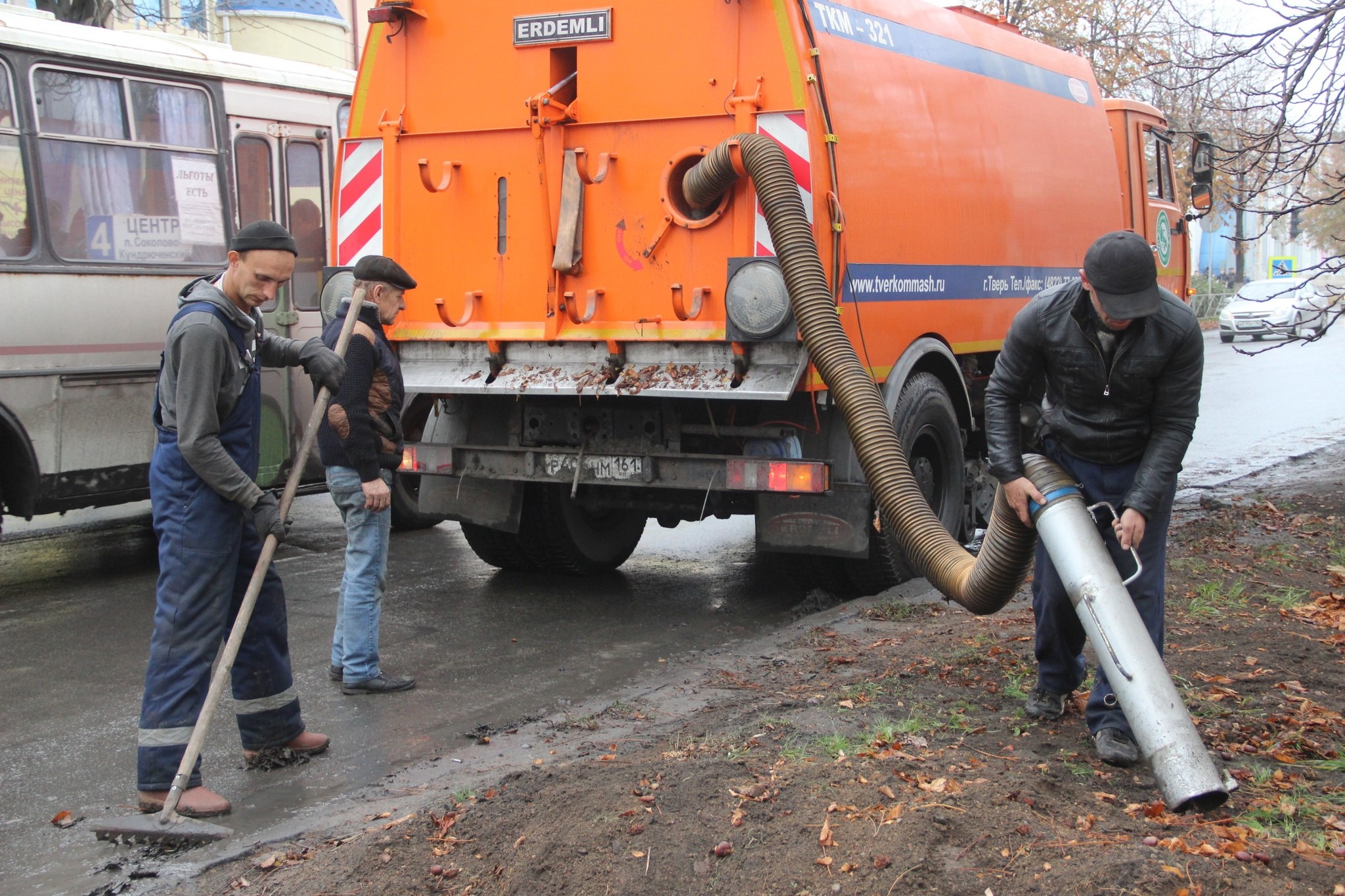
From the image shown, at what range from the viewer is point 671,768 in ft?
13.1

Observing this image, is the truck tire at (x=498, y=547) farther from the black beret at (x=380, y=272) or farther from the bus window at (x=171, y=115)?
the bus window at (x=171, y=115)

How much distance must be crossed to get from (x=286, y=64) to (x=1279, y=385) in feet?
55.5

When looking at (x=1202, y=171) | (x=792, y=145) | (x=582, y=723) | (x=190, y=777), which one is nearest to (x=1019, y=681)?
(x=582, y=723)

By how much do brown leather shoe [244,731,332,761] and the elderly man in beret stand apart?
30.6 inches

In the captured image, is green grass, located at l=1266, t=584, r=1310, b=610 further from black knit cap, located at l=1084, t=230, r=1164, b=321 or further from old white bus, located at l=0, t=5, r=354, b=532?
old white bus, located at l=0, t=5, r=354, b=532

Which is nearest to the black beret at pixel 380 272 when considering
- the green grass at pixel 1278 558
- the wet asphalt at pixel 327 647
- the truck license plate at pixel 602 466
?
the truck license plate at pixel 602 466

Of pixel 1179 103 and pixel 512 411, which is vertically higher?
pixel 1179 103

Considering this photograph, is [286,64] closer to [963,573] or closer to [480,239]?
[480,239]

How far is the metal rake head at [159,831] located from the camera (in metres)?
3.94

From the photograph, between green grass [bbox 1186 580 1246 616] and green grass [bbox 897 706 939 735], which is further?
green grass [bbox 1186 580 1246 616]

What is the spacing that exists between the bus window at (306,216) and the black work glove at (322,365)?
4.65 m

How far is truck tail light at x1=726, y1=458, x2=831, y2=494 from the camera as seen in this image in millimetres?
6207

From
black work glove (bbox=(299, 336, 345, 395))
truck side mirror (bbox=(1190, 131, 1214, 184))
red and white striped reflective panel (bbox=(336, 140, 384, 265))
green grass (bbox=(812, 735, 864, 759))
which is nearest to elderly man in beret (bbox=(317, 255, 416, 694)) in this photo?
black work glove (bbox=(299, 336, 345, 395))

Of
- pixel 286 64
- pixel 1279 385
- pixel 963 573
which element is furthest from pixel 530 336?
pixel 1279 385
